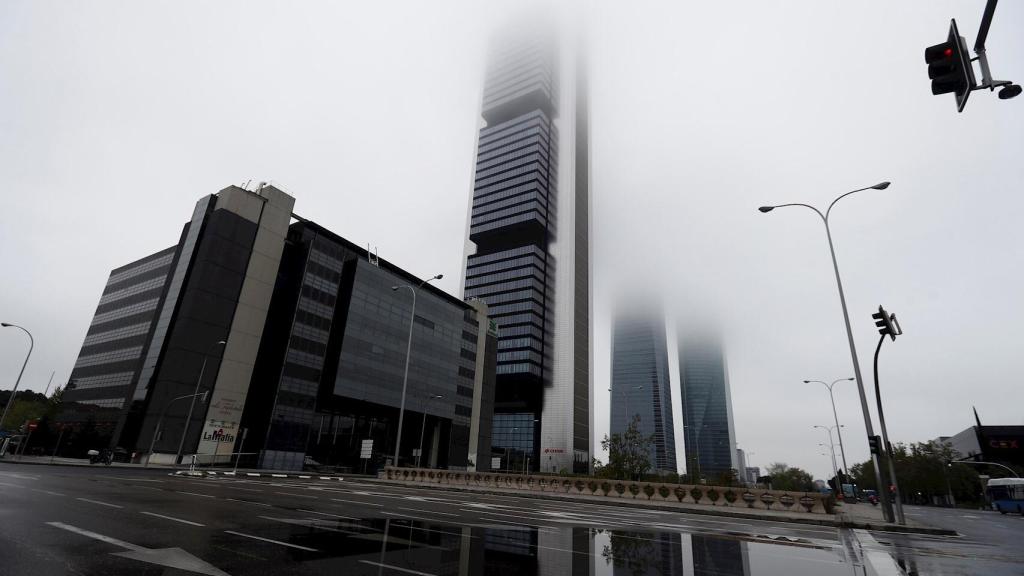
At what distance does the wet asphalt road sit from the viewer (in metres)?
6.30

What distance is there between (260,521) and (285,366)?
6061 centimetres

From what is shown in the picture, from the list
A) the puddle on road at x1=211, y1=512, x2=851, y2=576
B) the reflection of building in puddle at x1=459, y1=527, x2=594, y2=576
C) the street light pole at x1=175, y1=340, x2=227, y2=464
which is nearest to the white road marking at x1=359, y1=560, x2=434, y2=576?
the puddle on road at x1=211, y1=512, x2=851, y2=576

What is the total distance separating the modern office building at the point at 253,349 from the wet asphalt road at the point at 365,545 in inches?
1664

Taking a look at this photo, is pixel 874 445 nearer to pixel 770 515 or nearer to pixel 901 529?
pixel 901 529

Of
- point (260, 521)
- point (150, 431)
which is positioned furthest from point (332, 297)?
point (260, 521)

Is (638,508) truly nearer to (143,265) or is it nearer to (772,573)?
(772,573)

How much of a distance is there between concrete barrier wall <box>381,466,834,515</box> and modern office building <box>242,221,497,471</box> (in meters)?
22.3

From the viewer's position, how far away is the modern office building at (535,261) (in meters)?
140

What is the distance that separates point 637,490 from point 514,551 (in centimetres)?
2422

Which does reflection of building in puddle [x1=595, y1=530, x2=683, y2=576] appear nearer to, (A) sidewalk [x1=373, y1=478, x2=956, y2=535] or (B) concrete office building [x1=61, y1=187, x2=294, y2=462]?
(A) sidewalk [x1=373, y1=478, x2=956, y2=535]

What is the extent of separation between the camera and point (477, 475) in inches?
1449

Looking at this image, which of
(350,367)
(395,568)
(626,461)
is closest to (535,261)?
(350,367)

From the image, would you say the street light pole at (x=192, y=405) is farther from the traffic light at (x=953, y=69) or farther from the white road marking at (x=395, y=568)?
the traffic light at (x=953, y=69)

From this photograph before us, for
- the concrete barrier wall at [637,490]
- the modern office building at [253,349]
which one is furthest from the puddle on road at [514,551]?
the modern office building at [253,349]
